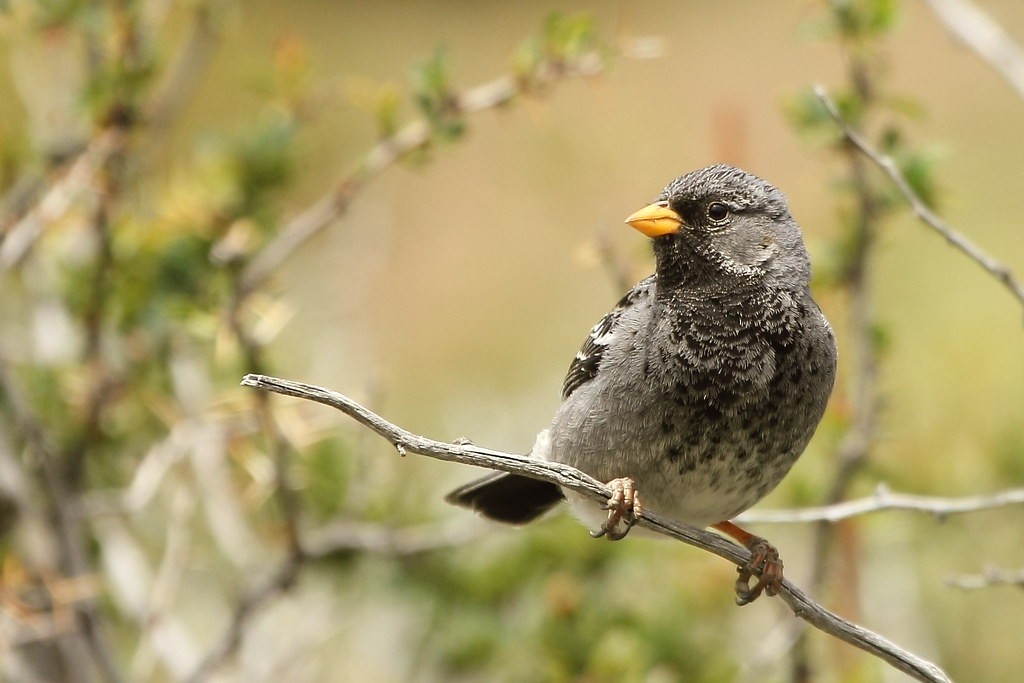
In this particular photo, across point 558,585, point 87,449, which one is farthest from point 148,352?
point 558,585

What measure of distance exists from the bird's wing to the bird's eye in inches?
10.9

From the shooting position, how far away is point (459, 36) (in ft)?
44.1

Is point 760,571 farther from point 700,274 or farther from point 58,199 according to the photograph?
point 58,199

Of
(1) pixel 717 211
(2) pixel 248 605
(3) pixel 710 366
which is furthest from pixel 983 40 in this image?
(2) pixel 248 605

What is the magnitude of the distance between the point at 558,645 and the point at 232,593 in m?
1.48

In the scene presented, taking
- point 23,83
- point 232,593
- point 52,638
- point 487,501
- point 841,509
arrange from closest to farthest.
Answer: point 841,509 < point 487,501 < point 52,638 < point 232,593 < point 23,83

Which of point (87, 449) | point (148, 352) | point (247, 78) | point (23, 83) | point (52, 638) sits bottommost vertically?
point (52, 638)

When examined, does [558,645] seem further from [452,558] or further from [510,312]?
[510,312]

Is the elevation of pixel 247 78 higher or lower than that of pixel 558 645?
higher

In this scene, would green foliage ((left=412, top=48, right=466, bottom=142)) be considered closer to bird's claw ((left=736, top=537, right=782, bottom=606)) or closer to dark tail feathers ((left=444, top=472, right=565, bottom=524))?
dark tail feathers ((left=444, top=472, right=565, bottom=524))

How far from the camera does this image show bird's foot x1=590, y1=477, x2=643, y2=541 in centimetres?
365

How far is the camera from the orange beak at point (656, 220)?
3855 millimetres

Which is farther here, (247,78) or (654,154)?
(654,154)

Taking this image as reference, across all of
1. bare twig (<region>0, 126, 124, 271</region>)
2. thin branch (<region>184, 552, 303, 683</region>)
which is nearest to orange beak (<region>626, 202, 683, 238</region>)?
thin branch (<region>184, 552, 303, 683</region>)
